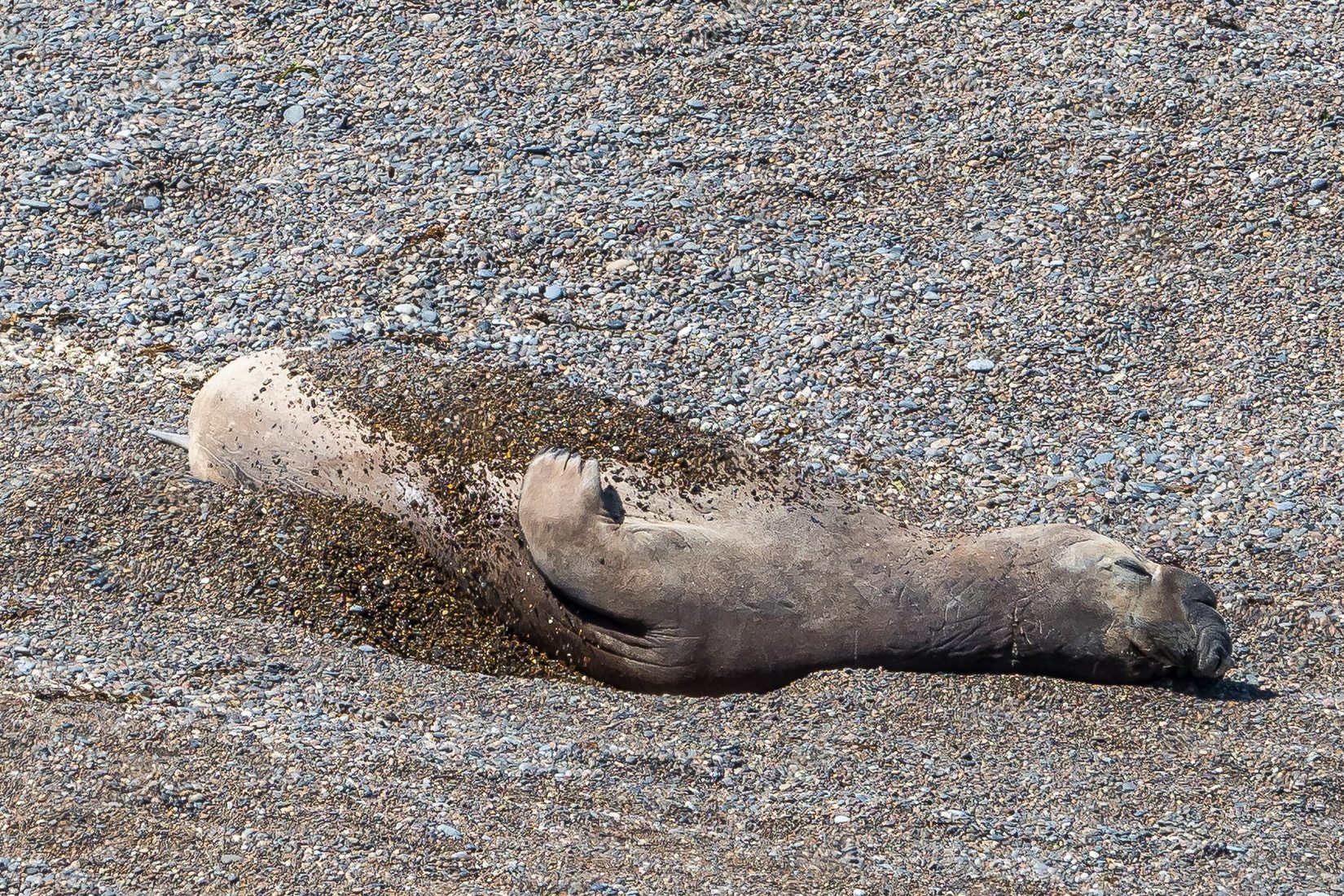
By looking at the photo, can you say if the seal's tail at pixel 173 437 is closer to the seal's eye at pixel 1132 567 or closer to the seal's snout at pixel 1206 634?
the seal's eye at pixel 1132 567

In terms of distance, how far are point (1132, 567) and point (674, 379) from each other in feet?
7.05

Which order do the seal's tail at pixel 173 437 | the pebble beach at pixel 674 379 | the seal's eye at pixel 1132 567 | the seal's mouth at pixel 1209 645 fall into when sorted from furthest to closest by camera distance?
the seal's tail at pixel 173 437 < the seal's eye at pixel 1132 567 < the seal's mouth at pixel 1209 645 < the pebble beach at pixel 674 379

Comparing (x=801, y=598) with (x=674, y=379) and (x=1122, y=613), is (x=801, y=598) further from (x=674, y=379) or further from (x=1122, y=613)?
(x=674, y=379)

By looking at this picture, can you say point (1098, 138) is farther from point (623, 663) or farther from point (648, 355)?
point (623, 663)

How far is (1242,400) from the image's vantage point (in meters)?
5.79

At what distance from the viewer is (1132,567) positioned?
4.60m

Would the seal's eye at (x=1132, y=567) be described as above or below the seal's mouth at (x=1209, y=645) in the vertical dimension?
above

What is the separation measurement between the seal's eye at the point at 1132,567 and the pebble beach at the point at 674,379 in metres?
0.42

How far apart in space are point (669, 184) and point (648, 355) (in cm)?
118

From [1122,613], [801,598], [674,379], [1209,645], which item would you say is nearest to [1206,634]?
[1209,645]

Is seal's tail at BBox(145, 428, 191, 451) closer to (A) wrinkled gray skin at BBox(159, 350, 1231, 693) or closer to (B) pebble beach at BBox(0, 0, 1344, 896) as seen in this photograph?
(B) pebble beach at BBox(0, 0, 1344, 896)

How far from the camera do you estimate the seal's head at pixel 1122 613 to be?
4.46 m

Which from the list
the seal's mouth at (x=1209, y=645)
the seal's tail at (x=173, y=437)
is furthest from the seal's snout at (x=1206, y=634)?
the seal's tail at (x=173, y=437)

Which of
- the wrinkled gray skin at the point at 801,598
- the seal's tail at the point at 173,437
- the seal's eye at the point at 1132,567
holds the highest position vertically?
the seal's eye at the point at 1132,567
